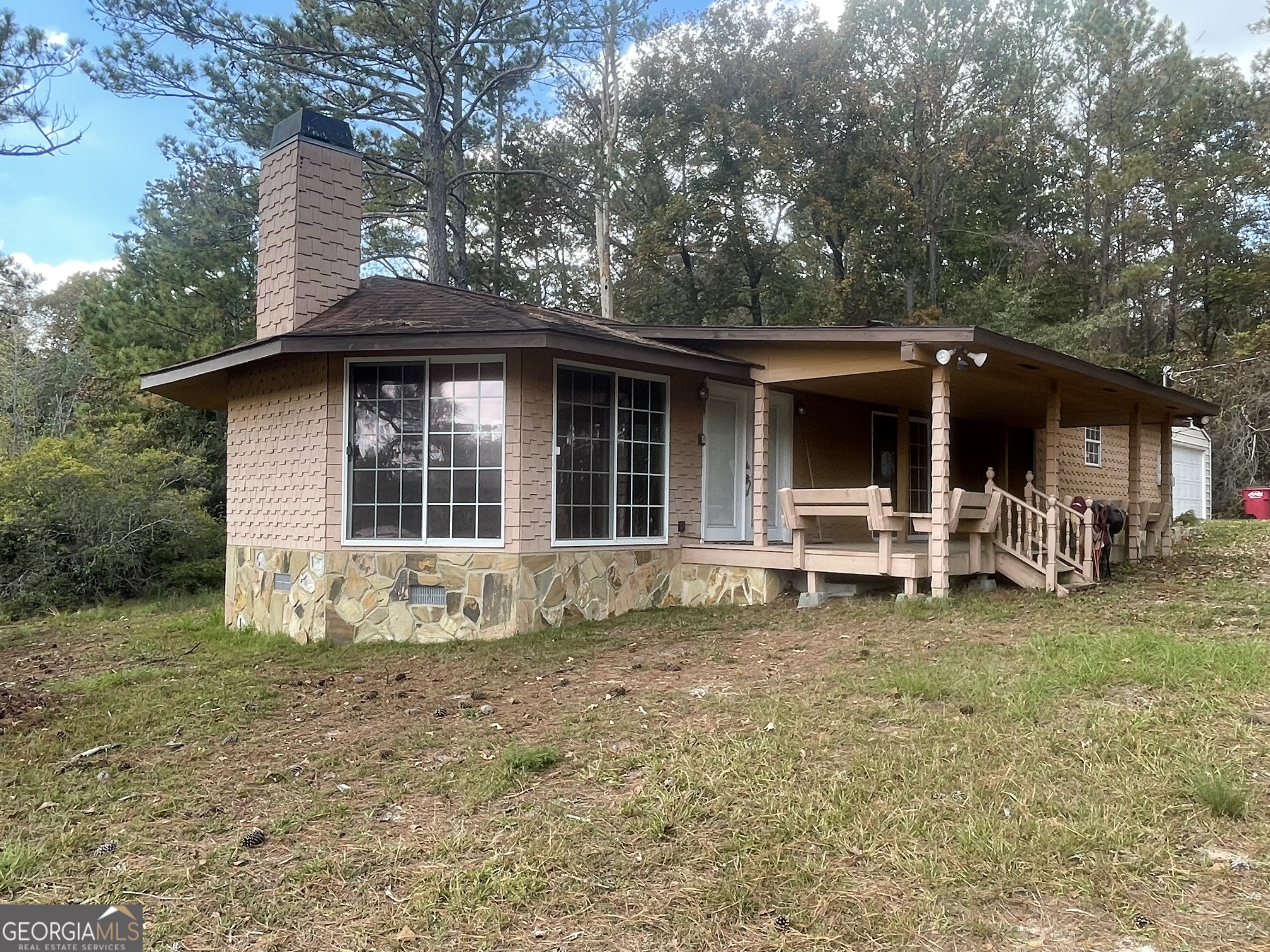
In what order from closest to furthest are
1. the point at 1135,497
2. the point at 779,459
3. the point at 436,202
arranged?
the point at 779,459 < the point at 1135,497 < the point at 436,202

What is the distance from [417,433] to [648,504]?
2555mm

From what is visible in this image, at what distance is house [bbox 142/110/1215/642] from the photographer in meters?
8.06

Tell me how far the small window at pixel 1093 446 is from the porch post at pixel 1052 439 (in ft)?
22.2


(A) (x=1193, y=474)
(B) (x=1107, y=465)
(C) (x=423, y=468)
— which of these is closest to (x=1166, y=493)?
(B) (x=1107, y=465)

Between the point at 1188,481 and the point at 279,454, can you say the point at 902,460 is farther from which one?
the point at 1188,481

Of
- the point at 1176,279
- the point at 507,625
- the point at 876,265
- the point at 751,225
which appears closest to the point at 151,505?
the point at 507,625

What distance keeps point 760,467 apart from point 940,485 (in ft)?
6.34

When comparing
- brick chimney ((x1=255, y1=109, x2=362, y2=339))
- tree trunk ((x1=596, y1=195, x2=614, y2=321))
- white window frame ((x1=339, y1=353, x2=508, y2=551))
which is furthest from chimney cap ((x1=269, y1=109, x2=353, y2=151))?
tree trunk ((x1=596, y1=195, x2=614, y2=321))

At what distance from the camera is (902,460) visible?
12.8 meters

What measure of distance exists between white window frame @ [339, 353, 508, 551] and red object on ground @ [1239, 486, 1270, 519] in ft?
72.1

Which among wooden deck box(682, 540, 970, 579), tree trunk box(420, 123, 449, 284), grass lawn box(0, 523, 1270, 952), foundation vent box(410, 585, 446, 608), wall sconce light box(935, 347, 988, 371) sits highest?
tree trunk box(420, 123, 449, 284)

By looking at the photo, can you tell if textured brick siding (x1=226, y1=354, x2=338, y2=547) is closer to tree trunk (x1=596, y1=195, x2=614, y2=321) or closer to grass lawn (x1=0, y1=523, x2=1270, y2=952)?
grass lawn (x1=0, y1=523, x2=1270, y2=952)

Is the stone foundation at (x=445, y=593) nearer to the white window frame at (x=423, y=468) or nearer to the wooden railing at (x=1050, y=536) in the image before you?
the white window frame at (x=423, y=468)

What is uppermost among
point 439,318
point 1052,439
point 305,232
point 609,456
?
point 305,232
